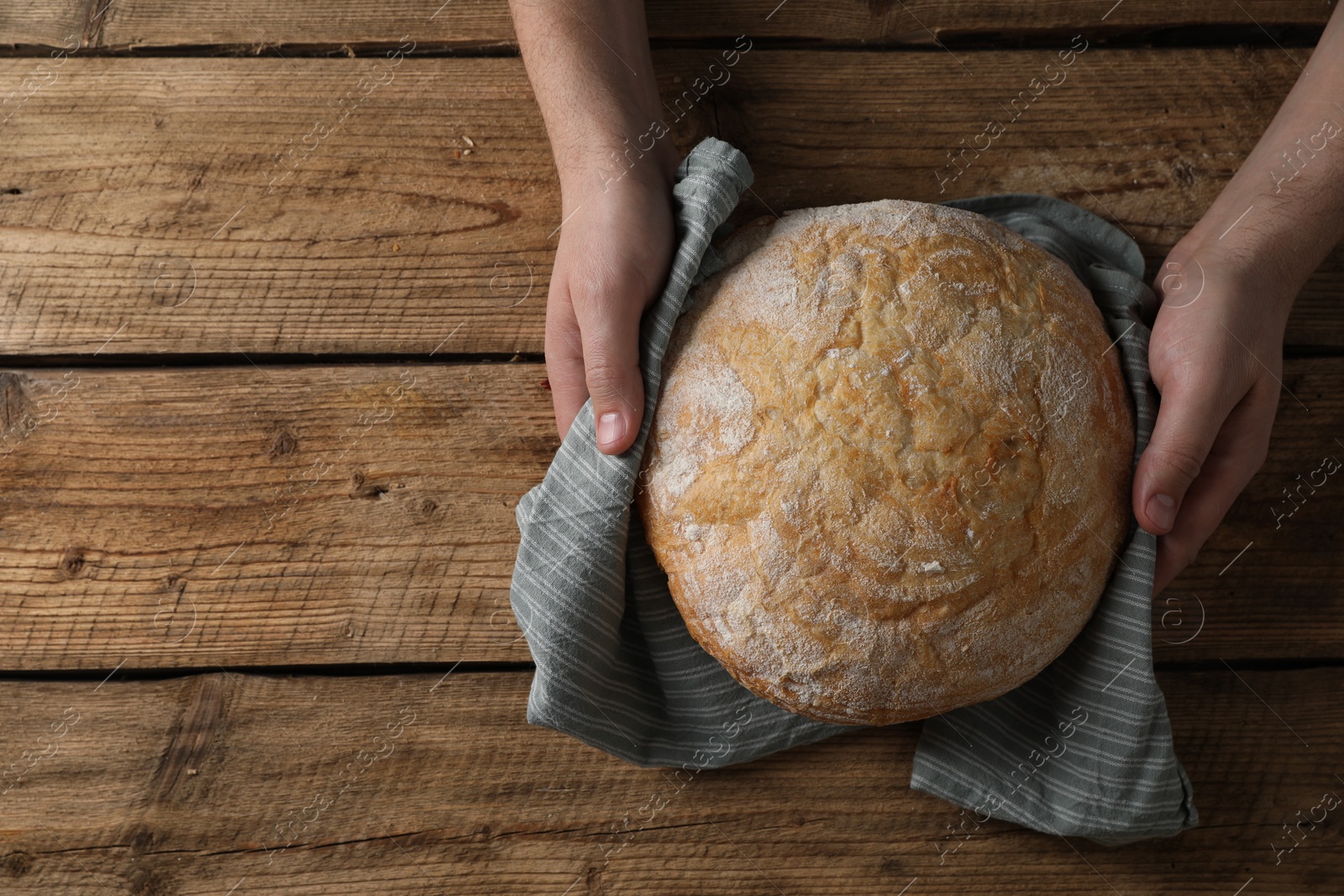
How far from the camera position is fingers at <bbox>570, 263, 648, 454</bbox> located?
1.26 meters

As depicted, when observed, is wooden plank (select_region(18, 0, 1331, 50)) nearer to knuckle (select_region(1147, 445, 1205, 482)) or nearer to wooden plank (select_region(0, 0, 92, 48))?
wooden plank (select_region(0, 0, 92, 48))

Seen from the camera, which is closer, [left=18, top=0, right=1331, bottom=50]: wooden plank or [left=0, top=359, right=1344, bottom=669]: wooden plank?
[left=0, top=359, right=1344, bottom=669]: wooden plank

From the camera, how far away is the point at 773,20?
1.74 meters

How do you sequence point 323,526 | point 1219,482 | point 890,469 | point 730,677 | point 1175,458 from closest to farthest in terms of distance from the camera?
point 890,469, point 1175,458, point 1219,482, point 730,677, point 323,526

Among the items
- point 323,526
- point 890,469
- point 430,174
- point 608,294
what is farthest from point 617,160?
point 323,526

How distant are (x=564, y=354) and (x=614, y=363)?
0.18 m

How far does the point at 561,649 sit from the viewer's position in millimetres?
1363

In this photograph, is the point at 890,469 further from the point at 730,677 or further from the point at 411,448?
the point at 411,448

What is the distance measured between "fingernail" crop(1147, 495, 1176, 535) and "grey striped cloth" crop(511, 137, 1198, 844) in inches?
1.3

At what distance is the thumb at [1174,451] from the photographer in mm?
1266

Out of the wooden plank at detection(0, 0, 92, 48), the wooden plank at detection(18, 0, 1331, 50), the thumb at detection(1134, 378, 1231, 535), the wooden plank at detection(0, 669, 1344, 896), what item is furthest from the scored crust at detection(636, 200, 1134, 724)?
the wooden plank at detection(0, 0, 92, 48)

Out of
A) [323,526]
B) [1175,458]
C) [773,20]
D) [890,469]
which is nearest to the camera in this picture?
[890,469]

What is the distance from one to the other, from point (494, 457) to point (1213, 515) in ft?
4.13

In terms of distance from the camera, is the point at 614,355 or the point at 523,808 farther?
the point at 523,808
